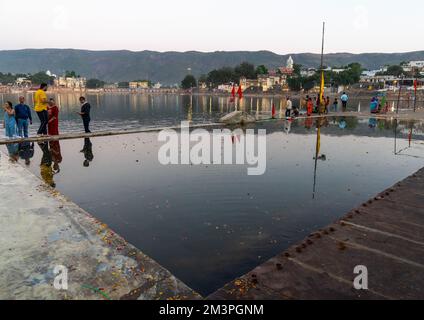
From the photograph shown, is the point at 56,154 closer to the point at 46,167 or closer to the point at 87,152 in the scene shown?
the point at 87,152

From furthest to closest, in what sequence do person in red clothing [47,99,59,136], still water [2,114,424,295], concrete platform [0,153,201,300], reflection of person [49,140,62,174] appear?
person in red clothing [47,99,59,136] → reflection of person [49,140,62,174] → still water [2,114,424,295] → concrete platform [0,153,201,300]

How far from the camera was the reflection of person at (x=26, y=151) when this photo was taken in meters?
13.3

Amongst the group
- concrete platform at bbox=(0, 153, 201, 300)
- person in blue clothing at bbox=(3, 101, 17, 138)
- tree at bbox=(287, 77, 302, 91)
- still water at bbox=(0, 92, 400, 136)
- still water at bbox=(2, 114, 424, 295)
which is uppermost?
tree at bbox=(287, 77, 302, 91)

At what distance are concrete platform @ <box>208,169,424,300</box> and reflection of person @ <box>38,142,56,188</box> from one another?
24.6 feet

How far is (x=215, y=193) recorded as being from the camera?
9.41 m

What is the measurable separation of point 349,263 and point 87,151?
13.1 metres

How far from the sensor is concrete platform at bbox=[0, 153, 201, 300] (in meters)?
4.41

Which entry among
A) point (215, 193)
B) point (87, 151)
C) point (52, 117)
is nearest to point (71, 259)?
point (215, 193)

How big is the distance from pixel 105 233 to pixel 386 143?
54.1 ft

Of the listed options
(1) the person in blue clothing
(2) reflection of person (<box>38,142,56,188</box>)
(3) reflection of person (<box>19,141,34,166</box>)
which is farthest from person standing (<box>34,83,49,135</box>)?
(2) reflection of person (<box>38,142,56,188</box>)

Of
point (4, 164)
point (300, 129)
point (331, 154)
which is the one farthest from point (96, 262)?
point (300, 129)

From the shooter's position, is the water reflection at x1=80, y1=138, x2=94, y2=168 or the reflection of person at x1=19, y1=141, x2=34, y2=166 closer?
the water reflection at x1=80, y1=138, x2=94, y2=168

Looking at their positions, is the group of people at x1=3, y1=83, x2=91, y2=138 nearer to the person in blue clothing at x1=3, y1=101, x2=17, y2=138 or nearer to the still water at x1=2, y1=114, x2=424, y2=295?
the person in blue clothing at x1=3, y1=101, x2=17, y2=138
